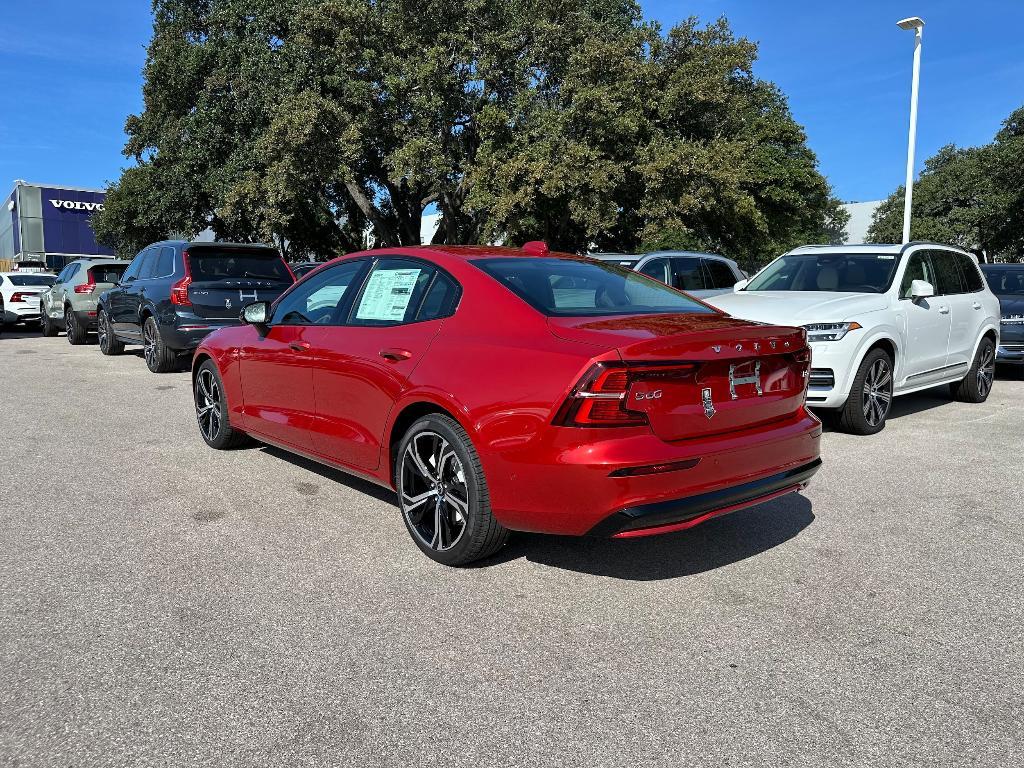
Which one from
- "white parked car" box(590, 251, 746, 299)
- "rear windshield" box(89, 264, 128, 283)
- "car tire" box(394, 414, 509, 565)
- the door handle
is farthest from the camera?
"rear windshield" box(89, 264, 128, 283)

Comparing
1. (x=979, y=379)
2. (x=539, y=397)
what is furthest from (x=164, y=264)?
(x=979, y=379)

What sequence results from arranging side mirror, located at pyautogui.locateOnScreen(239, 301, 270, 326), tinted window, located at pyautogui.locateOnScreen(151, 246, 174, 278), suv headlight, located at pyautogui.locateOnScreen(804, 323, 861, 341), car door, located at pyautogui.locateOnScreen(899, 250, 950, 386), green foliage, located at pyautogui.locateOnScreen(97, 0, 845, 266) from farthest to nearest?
green foliage, located at pyautogui.locateOnScreen(97, 0, 845, 266) → tinted window, located at pyautogui.locateOnScreen(151, 246, 174, 278) → car door, located at pyautogui.locateOnScreen(899, 250, 950, 386) → suv headlight, located at pyautogui.locateOnScreen(804, 323, 861, 341) → side mirror, located at pyautogui.locateOnScreen(239, 301, 270, 326)

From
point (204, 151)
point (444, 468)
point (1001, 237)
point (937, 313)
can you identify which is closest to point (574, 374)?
point (444, 468)

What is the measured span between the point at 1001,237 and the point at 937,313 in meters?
40.8

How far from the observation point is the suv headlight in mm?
6824

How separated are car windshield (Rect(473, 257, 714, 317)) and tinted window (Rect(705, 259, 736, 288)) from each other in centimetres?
698

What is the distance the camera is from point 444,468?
3898 mm

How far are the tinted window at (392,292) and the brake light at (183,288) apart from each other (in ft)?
23.4

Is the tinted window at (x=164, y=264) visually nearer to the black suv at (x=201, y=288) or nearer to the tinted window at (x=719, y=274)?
the black suv at (x=201, y=288)

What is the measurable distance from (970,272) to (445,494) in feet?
25.3

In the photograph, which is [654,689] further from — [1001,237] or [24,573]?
[1001,237]

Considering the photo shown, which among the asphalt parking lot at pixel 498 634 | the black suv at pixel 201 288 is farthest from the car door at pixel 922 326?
the black suv at pixel 201 288

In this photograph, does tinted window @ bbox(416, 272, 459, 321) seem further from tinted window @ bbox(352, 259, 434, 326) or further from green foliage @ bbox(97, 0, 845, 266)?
green foliage @ bbox(97, 0, 845, 266)

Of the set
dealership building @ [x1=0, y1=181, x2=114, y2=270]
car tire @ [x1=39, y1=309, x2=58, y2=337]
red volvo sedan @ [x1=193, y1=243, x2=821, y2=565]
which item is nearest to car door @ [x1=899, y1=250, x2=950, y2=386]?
red volvo sedan @ [x1=193, y1=243, x2=821, y2=565]
